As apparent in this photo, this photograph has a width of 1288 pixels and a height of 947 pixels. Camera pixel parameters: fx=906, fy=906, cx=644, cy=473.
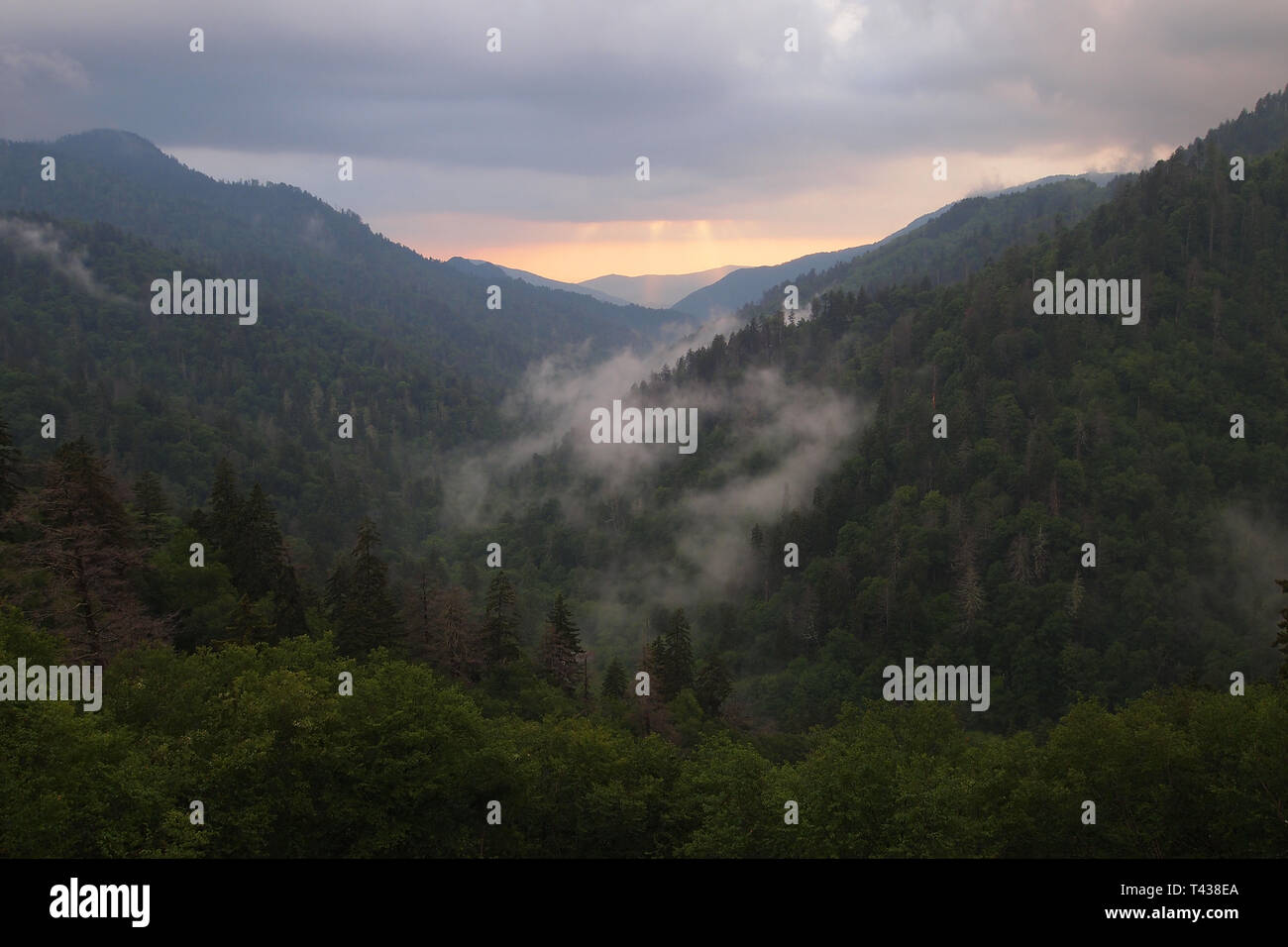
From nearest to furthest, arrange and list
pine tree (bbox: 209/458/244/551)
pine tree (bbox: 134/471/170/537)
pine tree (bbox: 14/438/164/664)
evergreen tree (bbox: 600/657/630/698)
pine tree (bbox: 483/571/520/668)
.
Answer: pine tree (bbox: 14/438/164/664)
pine tree (bbox: 483/571/520/668)
pine tree (bbox: 209/458/244/551)
pine tree (bbox: 134/471/170/537)
evergreen tree (bbox: 600/657/630/698)

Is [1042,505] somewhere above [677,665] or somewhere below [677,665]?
above

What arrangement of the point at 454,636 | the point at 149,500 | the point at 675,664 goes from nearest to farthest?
the point at 454,636 < the point at 149,500 < the point at 675,664

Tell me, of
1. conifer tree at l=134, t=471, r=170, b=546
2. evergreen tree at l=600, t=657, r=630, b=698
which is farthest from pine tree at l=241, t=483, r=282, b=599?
evergreen tree at l=600, t=657, r=630, b=698

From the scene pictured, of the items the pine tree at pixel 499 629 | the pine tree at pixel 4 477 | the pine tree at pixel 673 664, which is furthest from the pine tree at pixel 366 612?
the pine tree at pixel 673 664

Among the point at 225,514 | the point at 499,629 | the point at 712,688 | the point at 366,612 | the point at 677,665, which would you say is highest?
the point at 225,514

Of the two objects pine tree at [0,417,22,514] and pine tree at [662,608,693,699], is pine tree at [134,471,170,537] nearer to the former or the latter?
pine tree at [0,417,22,514]

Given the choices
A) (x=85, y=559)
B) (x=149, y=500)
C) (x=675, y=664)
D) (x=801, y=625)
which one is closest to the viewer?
(x=85, y=559)

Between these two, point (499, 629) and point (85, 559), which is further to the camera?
point (499, 629)

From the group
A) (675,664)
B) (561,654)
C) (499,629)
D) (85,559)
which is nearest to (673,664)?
(675,664)

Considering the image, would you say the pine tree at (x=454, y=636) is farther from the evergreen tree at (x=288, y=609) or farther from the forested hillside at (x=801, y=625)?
the evergreen tree at (x=288, y=609)

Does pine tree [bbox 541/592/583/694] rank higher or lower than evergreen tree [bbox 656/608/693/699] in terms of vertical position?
higher

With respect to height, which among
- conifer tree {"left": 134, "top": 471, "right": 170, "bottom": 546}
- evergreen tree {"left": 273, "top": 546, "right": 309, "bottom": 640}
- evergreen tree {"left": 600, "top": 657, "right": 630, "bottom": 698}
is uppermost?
conifer tree {"left": 134, "top": 471, "right": 170, "bottom": 546}

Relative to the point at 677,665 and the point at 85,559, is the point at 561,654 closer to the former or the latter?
the point at 677,665
